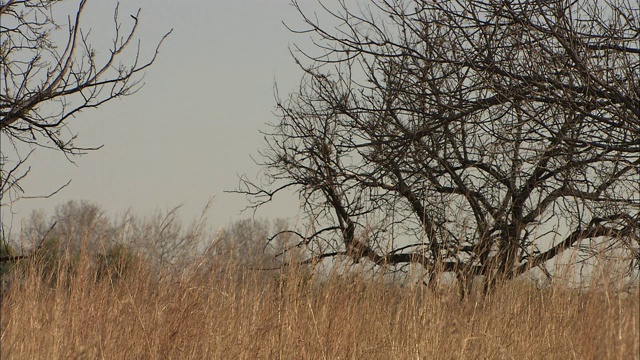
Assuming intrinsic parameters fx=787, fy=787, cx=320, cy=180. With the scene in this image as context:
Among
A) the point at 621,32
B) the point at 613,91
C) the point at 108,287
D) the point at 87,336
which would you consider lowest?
the point at 87,336

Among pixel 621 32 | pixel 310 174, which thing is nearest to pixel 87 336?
pixel 621 32

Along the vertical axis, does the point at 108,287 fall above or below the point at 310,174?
below

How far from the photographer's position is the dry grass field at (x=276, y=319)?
4707 mm

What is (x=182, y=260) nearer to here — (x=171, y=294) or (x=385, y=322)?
(x=171, y=294)

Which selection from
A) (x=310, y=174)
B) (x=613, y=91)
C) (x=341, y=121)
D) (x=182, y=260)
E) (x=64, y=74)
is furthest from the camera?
(x=310, y=174)

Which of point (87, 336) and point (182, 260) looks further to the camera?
point (182, 260)

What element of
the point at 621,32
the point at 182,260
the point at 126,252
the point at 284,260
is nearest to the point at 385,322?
the point at 284,260

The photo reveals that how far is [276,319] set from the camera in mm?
5047

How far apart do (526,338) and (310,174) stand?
17.0 feet

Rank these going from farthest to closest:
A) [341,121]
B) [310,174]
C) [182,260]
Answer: [310,174] → [341,121] → [182,260]

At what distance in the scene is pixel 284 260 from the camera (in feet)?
16.9

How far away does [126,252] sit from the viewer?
17.8 ft

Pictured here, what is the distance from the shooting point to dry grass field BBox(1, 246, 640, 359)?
471 centimetres

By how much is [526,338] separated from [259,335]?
1.70 metres
